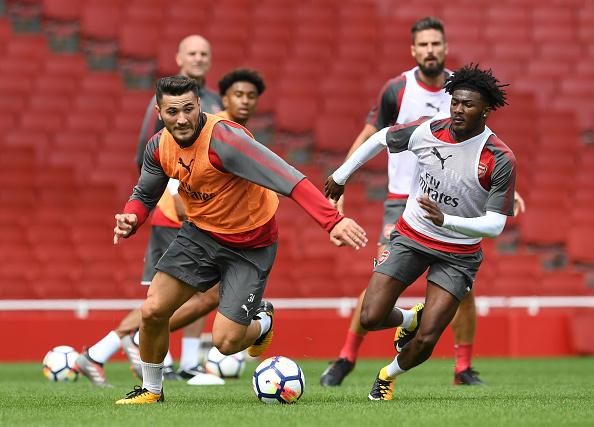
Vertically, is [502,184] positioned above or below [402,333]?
above

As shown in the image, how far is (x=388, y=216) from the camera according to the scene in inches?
328

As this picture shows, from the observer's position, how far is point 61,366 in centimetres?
870

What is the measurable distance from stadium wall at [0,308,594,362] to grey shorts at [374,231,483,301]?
5339mm

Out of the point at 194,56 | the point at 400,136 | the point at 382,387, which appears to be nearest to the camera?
the point at 382,387

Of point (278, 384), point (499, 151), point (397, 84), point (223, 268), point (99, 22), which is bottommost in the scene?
point (278, 384)

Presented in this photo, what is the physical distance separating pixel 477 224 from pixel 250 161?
1331 millimetres

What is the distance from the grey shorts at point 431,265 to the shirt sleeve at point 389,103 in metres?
1.60

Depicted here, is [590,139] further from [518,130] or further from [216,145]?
[216,145]

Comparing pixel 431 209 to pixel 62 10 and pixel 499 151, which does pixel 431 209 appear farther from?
pixel 62 10

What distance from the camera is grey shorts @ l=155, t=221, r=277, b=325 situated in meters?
6.54

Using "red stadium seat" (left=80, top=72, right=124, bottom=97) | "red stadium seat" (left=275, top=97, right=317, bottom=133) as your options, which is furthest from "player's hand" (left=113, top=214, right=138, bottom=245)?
"red stadium seat" (left=80, top=72, right=124, bottom=97)

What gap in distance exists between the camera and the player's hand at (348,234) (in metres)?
5.61

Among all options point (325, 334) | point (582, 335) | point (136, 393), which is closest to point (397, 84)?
point (136, 393)

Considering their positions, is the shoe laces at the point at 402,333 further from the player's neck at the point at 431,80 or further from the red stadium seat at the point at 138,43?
the red stadium seat at the point at 138,43
